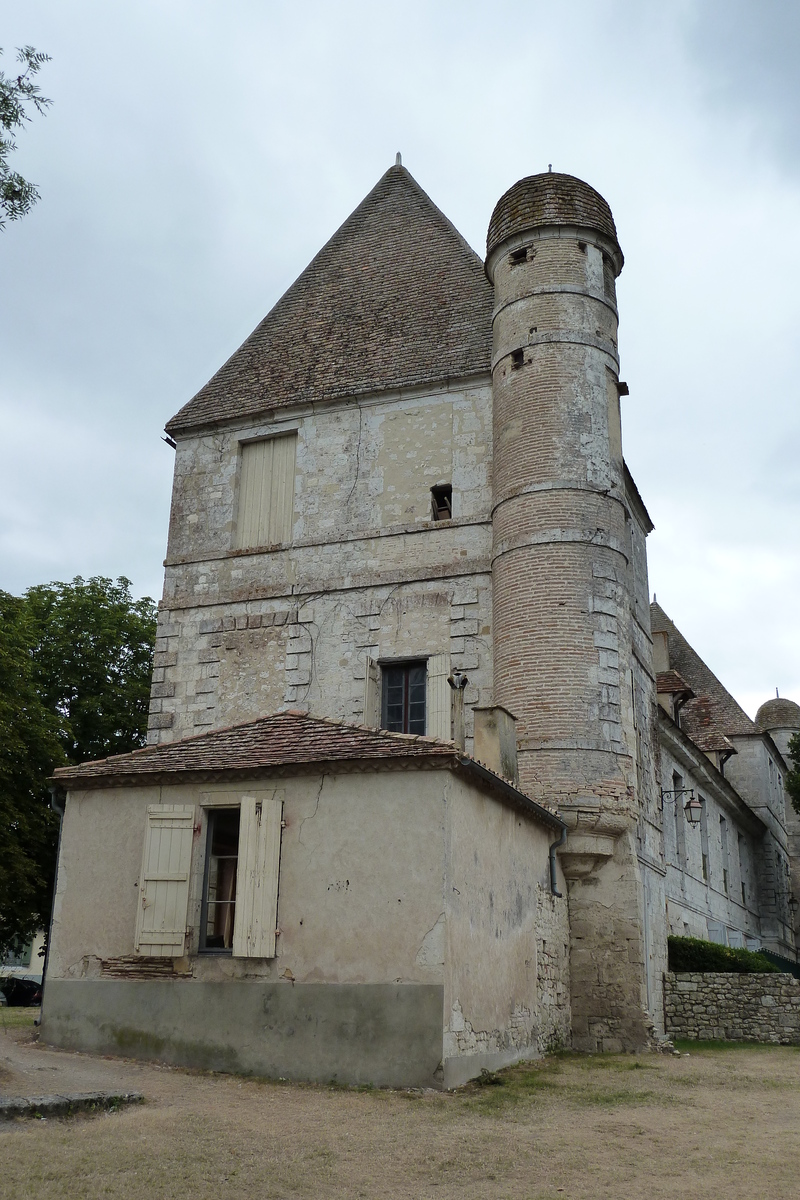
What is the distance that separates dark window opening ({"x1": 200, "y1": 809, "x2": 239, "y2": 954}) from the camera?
1105 cm

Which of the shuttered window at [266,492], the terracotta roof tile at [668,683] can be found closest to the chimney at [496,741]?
the shuttered window at [266,492]

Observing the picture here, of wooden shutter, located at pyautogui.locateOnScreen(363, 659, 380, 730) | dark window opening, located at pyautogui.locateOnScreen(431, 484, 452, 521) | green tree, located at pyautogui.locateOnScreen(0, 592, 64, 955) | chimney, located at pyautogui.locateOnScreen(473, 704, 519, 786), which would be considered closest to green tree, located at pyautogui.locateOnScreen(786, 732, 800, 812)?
dark window opening, located at pyautogui.locateOnScreen(431, 484, 452, 521)

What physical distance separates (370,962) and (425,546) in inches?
332

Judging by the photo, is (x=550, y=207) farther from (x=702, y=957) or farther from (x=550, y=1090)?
(x=550, y=1090)

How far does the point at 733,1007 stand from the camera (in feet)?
51.5

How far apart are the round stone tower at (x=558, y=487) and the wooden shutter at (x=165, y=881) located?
5176 mm

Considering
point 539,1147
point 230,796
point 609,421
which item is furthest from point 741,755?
point 539,1147

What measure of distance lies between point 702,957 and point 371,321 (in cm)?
1270

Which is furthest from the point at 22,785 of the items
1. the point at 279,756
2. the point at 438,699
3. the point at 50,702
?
the point at 279,756

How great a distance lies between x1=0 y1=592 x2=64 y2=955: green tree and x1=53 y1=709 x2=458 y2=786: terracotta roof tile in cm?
816

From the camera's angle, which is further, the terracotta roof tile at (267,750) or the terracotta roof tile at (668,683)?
the terracotta roof tile at (668,683)

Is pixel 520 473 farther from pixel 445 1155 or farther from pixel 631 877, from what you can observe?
pixel 445 1155

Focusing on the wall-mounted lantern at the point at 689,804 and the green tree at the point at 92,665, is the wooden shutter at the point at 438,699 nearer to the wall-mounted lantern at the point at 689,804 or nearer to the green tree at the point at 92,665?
the wall-mounted lantern at the point at 689,804

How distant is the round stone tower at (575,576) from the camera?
14.1 metres
